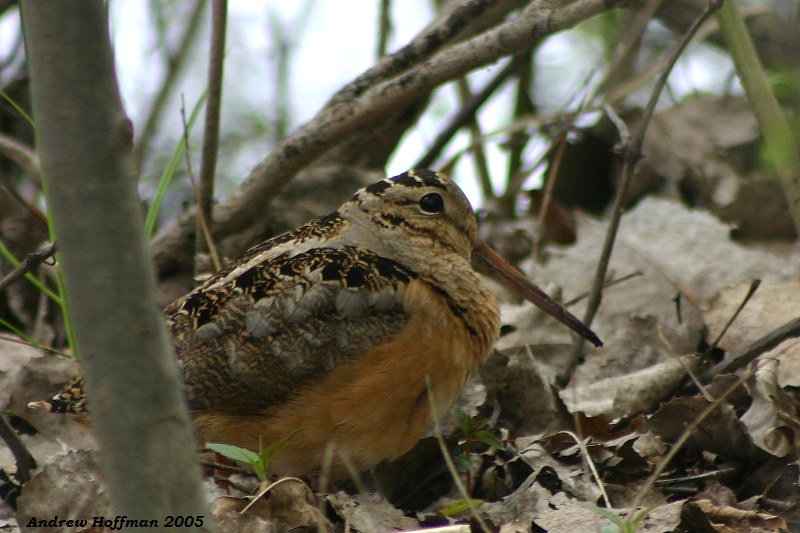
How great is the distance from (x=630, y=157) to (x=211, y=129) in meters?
1.76

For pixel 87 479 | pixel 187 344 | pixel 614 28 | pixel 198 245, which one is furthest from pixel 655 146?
pixel 87 479

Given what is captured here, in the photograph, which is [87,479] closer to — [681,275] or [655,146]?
[681,275]

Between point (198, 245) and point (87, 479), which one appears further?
point (198, 245)

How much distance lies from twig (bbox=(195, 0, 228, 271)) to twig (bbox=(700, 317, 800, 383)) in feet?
6.97

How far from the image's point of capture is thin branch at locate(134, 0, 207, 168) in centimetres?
613

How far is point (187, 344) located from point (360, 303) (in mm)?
595

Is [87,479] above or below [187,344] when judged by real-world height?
below

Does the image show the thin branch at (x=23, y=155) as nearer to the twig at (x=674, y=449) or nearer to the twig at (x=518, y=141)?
the twig at (x=518, y=141)

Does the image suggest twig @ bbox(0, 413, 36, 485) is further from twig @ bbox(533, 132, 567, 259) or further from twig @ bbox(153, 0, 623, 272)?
twig @ bbox(533, 132, 567, 259)

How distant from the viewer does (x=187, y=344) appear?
335 cm

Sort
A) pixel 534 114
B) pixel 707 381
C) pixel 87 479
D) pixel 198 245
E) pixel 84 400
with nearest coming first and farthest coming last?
pixel 87 479
pixel 84 400
pixel 707 381
pixel 198 245
pixel 534 114

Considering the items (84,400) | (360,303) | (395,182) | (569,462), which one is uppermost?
(395,182)

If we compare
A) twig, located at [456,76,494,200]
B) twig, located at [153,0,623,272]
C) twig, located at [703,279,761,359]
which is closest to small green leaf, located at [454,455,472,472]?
twig, located at [703,279,761,359]

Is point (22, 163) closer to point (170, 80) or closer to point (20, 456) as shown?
point (170, 80)
